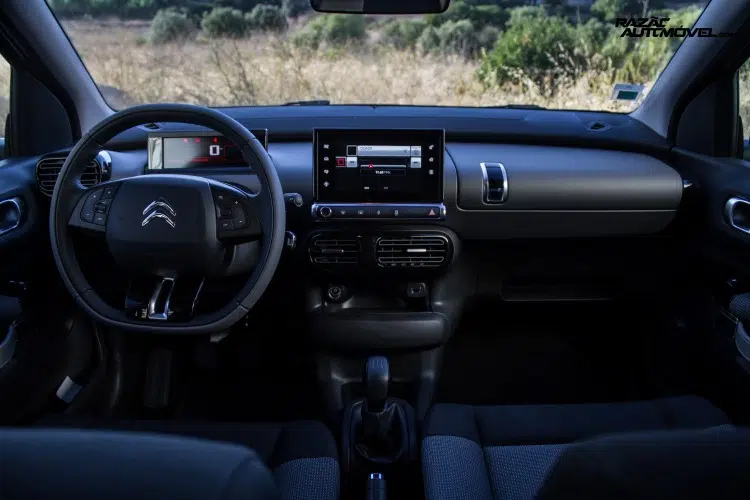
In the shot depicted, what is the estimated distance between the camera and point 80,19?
3725mm

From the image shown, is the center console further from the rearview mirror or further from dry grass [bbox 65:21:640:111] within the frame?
dry grass [bbox 65:21:640:111]

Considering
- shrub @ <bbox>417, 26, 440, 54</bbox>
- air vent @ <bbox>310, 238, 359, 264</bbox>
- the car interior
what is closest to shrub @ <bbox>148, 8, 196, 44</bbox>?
shrub @ <bbox>417, 26, 440, 54</bbox>

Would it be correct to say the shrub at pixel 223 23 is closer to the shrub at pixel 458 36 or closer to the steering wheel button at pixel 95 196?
the shrub at pixel 458 36

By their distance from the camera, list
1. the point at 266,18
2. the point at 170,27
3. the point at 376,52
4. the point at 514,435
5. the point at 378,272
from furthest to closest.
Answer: the point at 266,18
the point at 376,52
the point at 170,27
the point at 378,272
the point at 514,435

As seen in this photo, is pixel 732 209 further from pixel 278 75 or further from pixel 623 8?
pixel 278 75

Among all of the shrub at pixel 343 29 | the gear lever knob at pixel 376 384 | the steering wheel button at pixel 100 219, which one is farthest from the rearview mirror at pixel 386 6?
the shrub at pixel 343 29

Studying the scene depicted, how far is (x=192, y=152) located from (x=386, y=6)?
31.7 inches

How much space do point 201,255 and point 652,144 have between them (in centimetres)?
190

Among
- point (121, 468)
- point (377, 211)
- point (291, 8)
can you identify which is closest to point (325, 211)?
point (377, 211)

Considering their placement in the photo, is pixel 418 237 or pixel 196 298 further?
pixel 418 237

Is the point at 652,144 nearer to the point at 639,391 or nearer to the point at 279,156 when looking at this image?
the point at 639,391

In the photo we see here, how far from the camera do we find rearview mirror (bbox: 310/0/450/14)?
2623 millimetres

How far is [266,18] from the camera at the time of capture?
17.0 feet

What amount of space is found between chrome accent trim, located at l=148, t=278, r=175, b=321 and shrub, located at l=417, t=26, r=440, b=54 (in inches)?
117
